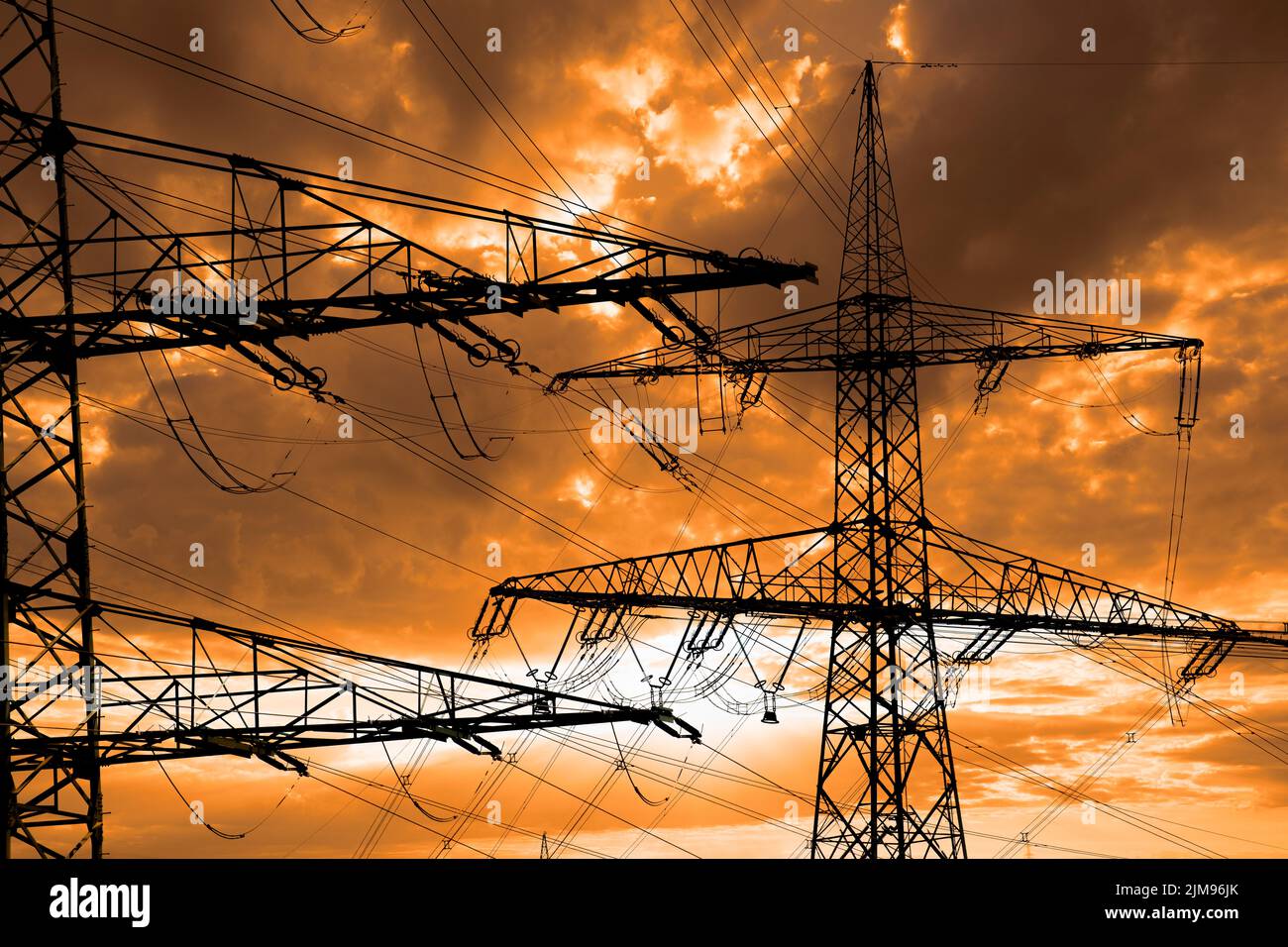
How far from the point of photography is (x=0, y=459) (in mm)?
24531

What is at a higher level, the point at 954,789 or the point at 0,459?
the point at 0,459

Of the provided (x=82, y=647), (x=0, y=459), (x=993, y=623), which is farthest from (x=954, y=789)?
(x=0, y=459)

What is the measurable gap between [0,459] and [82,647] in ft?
12.7

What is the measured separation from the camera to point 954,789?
97.9 feet
